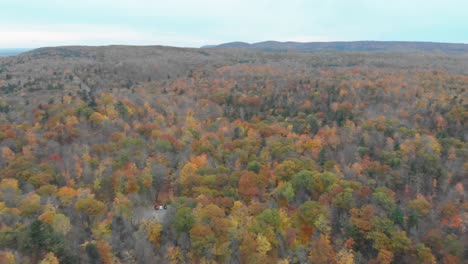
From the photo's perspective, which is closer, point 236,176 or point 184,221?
point 184,221

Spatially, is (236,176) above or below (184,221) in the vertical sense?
above

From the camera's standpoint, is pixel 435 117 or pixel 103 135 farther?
pixel 435 117

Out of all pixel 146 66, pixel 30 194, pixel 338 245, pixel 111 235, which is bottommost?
pixel 338 245

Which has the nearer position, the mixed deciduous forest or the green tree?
the mixed deciduous forest

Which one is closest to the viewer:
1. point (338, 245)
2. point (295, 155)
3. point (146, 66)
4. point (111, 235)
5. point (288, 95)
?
point (111, 235)

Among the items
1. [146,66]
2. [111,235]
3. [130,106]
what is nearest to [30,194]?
[111,235]

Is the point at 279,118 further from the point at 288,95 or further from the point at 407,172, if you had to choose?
the point at 407,172

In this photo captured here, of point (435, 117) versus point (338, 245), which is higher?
point (435, 117)

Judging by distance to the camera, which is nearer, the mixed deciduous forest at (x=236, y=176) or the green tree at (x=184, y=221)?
the mixed deciduous forest at (x=236, y=176)
